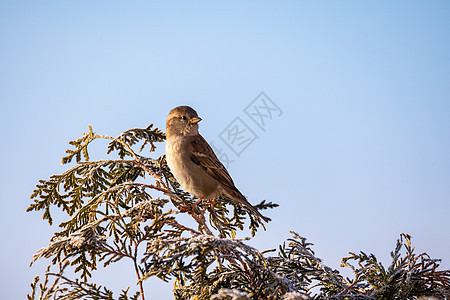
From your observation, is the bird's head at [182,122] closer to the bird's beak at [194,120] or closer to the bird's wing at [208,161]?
the bird's beak at [194,120]

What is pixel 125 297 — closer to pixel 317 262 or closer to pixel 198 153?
pixel 317 262

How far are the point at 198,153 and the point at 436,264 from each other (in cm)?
280

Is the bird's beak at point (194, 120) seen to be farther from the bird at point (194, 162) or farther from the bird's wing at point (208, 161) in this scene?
the bird's wing at point (208, 161)

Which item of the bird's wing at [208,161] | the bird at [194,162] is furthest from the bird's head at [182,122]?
the bird's wing at [208,161]

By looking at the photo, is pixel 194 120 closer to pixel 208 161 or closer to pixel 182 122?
pixel 182 122

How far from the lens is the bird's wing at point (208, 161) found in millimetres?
5301

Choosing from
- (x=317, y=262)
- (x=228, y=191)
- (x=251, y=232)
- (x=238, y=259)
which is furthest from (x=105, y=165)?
(x=317, y=262)

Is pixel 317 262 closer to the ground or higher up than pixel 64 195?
closer to the ground

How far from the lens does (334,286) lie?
3900 mm

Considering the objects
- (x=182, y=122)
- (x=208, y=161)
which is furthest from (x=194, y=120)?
(x=208, y=161)

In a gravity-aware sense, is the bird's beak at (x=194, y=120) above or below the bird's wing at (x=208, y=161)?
above

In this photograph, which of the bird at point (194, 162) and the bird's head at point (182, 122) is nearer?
the bird at point (194, 162)

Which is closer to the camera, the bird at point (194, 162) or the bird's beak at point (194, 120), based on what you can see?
the bird at point (194, 162)

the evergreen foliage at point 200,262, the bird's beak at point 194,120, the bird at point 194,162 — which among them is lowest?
the evergreen foliage at point 200,262
